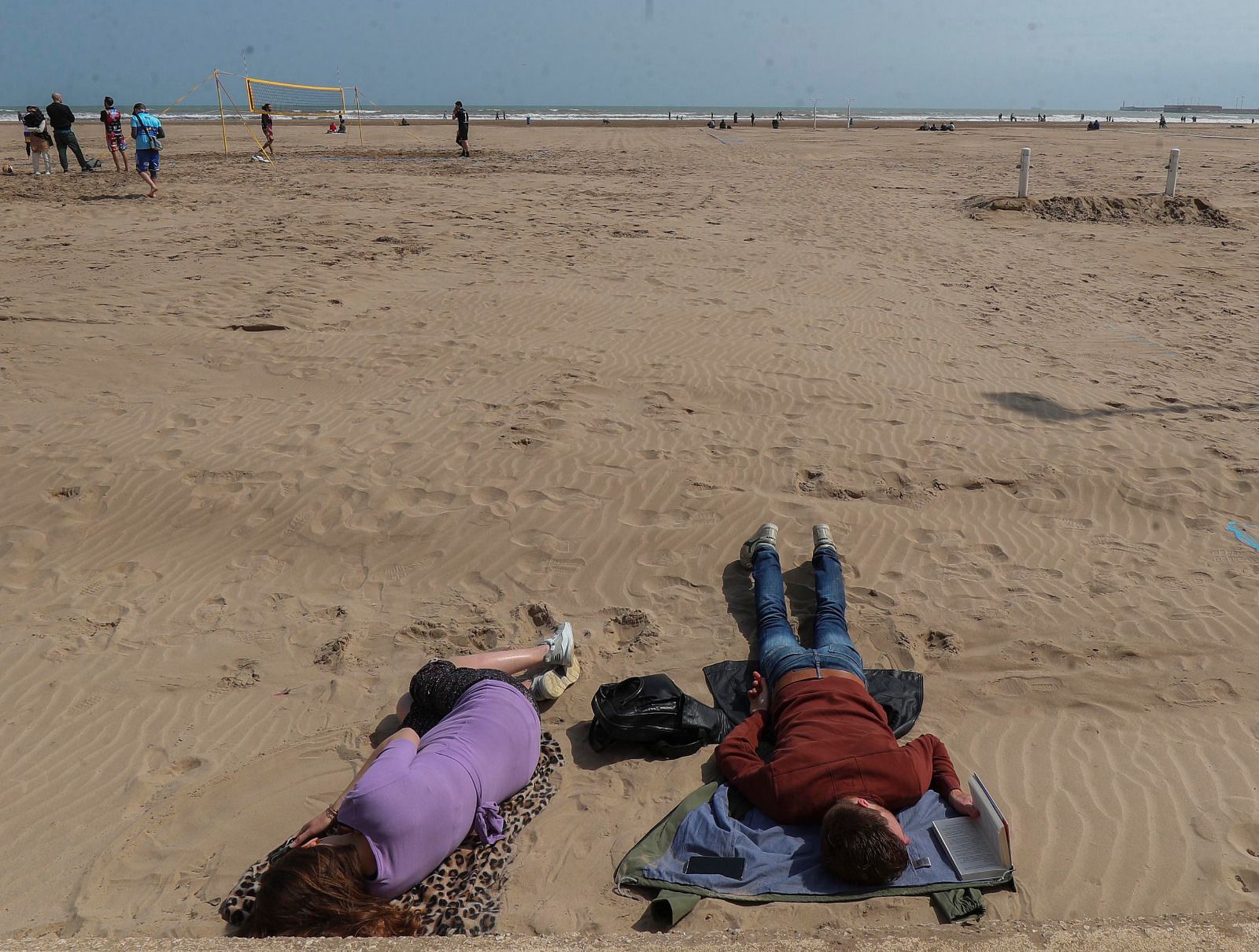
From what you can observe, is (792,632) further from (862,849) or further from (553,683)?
(862,849)

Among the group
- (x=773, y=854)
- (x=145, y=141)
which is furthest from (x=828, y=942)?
(x=145, y=141)

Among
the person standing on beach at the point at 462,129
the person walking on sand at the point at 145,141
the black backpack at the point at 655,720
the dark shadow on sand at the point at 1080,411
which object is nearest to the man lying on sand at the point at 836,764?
the black backpack at the point at 655,720

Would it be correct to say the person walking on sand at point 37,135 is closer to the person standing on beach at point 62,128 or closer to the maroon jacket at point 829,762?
the person standing on beach at point 62,128

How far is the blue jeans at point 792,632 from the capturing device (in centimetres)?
399

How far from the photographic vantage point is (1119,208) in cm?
1541

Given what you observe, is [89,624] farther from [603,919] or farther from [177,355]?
[177,355]

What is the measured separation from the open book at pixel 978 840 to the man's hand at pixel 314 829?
2298 millimetres

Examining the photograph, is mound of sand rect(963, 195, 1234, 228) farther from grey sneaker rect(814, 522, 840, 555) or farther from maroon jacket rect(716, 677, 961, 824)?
maroon jacket rect(716, 677, 961, 824)

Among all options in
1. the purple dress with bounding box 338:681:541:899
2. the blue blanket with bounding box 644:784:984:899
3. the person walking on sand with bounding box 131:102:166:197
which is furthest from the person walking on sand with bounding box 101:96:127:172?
the blue blanket with bounding box 644:784:984:899

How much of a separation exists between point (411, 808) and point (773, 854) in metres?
1.34

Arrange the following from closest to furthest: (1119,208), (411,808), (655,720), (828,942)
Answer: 1. (828,942)
2. (411,808)
3. (655,720)
4. (1119,208)

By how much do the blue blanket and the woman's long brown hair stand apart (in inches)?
40.2

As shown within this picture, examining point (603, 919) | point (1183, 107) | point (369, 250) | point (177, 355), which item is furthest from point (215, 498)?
point (1183, 107)

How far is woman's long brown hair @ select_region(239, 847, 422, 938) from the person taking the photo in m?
2.66
